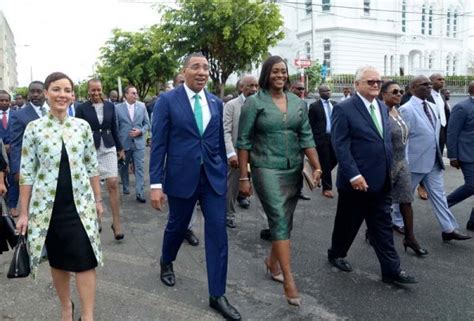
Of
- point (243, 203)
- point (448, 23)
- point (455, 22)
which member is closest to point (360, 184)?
point (243, 203)

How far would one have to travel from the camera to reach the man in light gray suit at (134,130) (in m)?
7.77

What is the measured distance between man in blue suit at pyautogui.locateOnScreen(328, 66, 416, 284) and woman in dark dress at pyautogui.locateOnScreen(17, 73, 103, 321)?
2.25m

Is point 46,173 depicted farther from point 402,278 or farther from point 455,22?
point 455,22

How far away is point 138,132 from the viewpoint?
7793 millimetres

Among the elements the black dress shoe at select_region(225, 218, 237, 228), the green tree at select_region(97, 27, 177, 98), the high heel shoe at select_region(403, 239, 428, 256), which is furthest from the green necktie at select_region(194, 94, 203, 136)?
the green tree at select_region(97, 27, 177, 98)

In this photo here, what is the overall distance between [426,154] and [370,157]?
139 centimetres

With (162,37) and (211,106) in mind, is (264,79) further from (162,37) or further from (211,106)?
(162,37)

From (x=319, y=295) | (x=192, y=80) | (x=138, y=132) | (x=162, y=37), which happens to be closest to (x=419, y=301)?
(x=319, y=295)

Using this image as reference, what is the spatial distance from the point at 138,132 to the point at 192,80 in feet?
13.9

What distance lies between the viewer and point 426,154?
5195mm

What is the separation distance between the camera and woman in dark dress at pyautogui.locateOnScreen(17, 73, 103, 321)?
308 centimetres

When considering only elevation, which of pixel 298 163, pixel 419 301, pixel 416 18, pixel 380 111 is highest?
pixel 416 18

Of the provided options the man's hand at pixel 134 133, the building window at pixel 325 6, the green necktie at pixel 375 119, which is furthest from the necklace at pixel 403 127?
the building window at pixel 325 6

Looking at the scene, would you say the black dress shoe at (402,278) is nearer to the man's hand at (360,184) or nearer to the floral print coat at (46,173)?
the man's hand at (360,184)
